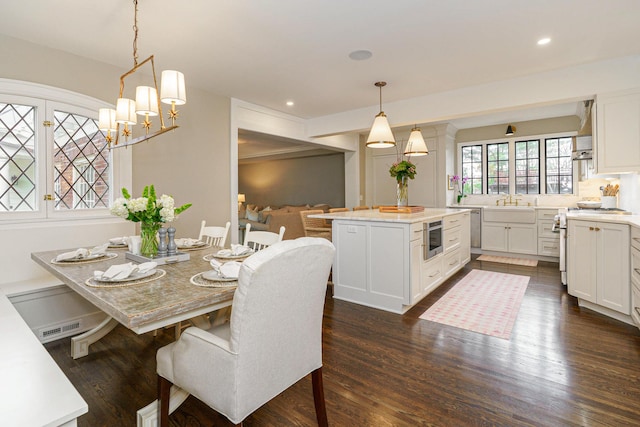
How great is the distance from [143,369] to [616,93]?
490cm

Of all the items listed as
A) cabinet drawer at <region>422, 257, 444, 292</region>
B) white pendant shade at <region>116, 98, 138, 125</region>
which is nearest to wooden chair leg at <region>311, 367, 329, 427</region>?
white pendant shade at <region>116, 98, 138, 125</region>

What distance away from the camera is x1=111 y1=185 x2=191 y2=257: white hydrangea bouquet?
193 centimetres

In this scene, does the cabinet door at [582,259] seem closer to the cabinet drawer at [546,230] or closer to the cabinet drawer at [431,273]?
the cabinet drawer at [431,273]

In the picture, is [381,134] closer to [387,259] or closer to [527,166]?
[387,259]

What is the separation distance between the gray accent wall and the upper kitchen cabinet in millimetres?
4649

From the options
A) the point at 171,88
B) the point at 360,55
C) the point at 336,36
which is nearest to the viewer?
the point at 171,88

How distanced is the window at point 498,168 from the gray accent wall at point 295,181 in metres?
3.08

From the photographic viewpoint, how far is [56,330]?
2605 millimetres

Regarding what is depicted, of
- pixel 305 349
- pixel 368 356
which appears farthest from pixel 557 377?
pixel 305 349

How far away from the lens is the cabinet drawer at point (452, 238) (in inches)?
159

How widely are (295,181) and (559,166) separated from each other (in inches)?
221

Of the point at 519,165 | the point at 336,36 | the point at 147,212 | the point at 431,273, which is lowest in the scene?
the point at 431,273

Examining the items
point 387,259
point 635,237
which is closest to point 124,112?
point 387,259

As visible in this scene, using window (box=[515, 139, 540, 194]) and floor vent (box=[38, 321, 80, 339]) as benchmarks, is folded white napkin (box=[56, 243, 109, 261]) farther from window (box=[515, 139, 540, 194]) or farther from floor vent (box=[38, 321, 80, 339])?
window (box=[515, 139, 540, 194])
